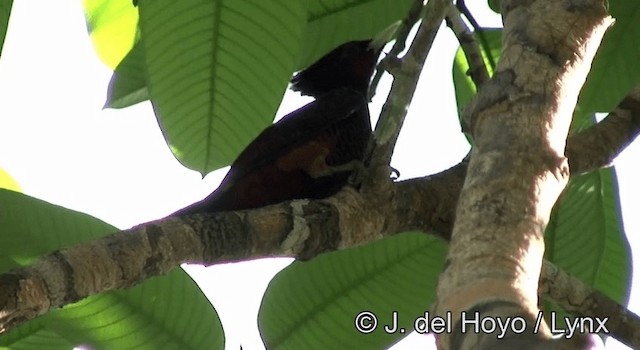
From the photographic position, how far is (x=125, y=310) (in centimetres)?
181

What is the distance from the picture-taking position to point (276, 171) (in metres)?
2.60

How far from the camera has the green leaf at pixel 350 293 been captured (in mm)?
1919

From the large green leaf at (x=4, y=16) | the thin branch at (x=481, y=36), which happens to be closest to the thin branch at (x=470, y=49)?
the thin branch at (x=481, y=36)

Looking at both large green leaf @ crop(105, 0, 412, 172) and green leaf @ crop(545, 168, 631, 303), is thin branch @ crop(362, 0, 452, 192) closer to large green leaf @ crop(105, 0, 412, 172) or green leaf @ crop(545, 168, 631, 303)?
A: large green leaf @ crop(105, 0, 412, 172)

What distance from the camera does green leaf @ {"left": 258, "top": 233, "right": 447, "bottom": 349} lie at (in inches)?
75.5

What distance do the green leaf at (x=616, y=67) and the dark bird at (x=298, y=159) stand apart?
61cm

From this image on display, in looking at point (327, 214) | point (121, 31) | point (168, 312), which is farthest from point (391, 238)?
point (121, 31)

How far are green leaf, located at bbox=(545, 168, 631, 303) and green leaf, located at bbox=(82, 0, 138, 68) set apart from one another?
42.6 inches

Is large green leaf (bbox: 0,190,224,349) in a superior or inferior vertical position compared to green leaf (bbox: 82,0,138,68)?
inferior

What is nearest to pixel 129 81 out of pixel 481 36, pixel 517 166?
pixel 481 36

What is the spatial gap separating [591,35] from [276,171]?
4.79 feet

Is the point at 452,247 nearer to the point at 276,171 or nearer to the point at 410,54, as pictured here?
the point at 410,54

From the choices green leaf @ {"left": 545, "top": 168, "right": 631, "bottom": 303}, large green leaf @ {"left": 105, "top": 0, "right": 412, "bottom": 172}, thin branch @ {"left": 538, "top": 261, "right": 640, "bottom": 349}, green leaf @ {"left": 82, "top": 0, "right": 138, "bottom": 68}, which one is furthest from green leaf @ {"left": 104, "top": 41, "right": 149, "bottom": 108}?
thin branch @ {"left": 538, "top": 261, "right": 640, "bottom": 349}
